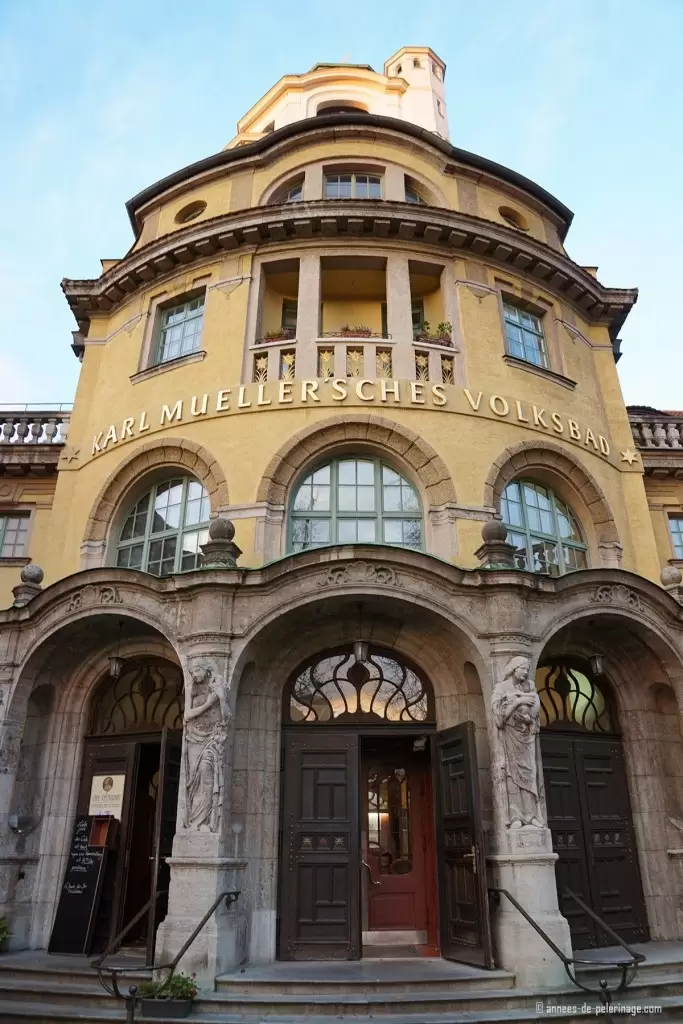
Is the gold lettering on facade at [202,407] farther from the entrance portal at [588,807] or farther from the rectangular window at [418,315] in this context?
the entrance portal at [588,807]

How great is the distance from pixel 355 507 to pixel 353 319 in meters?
4.35

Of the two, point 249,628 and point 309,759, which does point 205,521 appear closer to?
point 249,628

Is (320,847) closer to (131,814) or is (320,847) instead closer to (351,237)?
(131,814)

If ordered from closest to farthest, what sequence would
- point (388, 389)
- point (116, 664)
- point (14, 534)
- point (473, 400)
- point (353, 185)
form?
point (116, 664) → point (388, 389) → point (473, 400) → point (14, 534) → point (353, 185)

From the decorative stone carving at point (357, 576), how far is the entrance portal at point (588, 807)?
Answer: 3.37m

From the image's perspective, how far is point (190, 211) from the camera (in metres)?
16.9

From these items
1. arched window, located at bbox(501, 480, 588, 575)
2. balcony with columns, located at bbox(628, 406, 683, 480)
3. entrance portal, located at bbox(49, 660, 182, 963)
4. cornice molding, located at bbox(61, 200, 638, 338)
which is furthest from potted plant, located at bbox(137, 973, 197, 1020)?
balcony with columns, located at bbox(628, 406, 683, 480)

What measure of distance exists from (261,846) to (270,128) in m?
18.8

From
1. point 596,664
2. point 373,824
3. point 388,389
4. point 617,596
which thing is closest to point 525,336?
point 388,389

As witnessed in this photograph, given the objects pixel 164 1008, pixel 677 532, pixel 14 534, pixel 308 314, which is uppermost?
pixel 308 314

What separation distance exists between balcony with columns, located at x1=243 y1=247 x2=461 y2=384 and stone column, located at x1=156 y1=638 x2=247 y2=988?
568 centimetres

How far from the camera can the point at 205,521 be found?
12.6 meters

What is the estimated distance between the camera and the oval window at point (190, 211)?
16.7 m

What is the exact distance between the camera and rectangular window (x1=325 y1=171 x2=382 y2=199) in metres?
16.1
